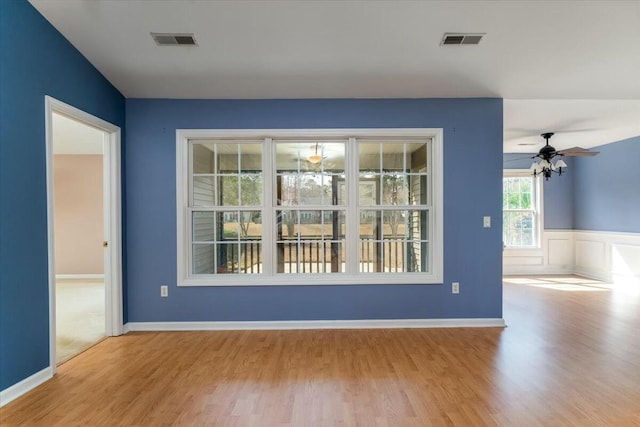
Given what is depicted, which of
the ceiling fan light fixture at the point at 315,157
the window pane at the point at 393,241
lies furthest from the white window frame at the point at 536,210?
the ceiling fan light fixture at the point at 315,157

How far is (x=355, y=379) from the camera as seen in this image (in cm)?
260

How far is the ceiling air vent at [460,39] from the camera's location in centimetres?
290

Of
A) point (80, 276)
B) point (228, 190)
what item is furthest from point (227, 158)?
point (80, 276)

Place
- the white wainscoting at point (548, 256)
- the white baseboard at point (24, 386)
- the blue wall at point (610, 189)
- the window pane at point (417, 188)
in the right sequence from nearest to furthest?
1. the white baseboard at point (24, 386)
2. the window pane at point (417, 188)
3. the blue wall at point (610, 189)
4. the white wainscoting at point (548, 256)

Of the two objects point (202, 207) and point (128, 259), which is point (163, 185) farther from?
point (128, 259)

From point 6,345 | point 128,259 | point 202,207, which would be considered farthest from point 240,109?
point 6,345

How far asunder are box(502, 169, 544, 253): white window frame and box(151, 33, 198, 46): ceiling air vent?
6.42 meters

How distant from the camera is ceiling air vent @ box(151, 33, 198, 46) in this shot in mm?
2906

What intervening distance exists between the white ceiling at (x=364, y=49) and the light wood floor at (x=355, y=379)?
2590 mm

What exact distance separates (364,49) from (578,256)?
6524mm

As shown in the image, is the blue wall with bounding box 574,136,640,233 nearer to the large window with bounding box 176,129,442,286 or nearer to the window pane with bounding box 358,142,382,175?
the large window with bounding box 176,129,442,286

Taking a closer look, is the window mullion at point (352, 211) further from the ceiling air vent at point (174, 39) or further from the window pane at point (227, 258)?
the ceiling air vent at point (174, 39)

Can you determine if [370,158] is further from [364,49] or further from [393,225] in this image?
[364,49]

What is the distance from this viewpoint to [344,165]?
13.1 ft
